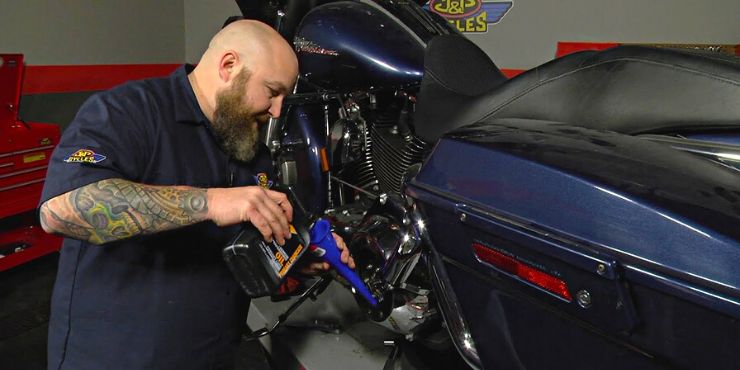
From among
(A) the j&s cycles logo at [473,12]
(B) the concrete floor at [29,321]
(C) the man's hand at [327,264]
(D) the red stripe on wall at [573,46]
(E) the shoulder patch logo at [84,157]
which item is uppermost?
(A) the j&s cycles logo at [473,12]

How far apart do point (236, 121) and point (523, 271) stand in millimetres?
674

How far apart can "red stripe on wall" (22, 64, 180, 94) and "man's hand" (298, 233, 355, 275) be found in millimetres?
3732

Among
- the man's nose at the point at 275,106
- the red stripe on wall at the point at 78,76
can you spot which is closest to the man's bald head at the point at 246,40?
the man's nose at the point at 275,106

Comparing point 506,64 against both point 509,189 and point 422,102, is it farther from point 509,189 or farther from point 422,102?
point 509,189

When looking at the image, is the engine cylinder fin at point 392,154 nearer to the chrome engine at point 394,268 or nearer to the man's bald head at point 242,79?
the chrome engine at point 394,268

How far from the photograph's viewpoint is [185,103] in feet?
4.06

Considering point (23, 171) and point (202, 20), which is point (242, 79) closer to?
point (23, 171)

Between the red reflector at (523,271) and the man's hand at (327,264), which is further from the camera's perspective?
the man's hand at (327,264)

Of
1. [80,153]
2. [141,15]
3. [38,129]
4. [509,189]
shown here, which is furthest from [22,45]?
[509,189]

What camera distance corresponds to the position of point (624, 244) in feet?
2.53

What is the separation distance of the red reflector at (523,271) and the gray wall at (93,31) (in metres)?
4.20

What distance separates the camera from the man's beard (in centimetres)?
119

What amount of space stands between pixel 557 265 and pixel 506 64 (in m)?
3.18

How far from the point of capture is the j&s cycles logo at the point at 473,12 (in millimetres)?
3765
